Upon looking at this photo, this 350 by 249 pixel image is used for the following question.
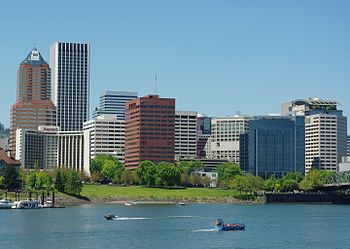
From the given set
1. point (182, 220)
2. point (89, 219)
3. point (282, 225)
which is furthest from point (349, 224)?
point (89, 219)

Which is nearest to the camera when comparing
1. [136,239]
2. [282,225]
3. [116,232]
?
[136,239]

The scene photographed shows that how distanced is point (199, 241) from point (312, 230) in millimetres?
32844

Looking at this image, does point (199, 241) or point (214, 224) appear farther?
point (214, 224)

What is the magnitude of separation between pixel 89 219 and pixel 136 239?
1871 inches

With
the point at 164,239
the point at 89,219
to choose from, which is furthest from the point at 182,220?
the point at 164,239

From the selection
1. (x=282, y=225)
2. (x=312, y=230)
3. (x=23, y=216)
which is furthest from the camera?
(x=23, y=216)

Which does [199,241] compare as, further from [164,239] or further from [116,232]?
[116,232]

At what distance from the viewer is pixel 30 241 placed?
440ft

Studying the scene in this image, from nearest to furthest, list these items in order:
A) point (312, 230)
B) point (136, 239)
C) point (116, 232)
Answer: point (136, 239) → point (116, 232) → point (312, 230)

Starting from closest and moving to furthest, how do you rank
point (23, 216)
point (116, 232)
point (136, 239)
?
point (136, 239), point (116, 232), point (23, 216)

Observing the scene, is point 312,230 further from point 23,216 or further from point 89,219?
point 23,216

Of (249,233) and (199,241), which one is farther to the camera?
(249,233)

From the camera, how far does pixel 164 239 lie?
455 ft

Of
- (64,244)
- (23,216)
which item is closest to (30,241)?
(64,244)
